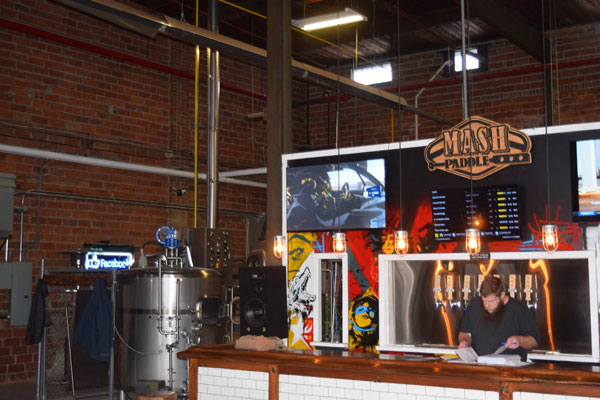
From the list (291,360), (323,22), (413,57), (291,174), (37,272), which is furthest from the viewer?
(413,57)

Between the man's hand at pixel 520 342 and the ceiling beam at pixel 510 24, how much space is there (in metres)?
5.10

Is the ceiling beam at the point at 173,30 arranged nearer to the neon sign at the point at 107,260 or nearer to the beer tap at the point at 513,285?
the neon sign at the point at 107,260

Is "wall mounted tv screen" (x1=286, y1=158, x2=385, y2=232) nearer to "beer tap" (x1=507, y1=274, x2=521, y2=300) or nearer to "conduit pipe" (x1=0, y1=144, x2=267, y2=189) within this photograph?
"beer tap" (x1=507, y1=274, x2=521, y2=300)

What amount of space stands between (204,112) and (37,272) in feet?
12.9

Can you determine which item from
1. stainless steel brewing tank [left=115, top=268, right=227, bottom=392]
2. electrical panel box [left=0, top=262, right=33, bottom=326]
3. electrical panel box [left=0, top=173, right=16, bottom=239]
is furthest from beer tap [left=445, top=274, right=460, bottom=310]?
electrical panel box [left=0, top=173, right=16, bottom=239]

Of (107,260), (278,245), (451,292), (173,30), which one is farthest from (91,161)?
(451,292)

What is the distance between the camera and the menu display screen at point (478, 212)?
6.68 meters

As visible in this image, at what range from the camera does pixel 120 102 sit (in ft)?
36.9

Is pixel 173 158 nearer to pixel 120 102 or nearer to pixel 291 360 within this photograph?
pixel 120 102

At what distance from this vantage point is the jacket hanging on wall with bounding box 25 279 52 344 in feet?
27.2

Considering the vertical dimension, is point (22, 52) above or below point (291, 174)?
above

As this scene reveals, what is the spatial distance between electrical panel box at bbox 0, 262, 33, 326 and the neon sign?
1.37m

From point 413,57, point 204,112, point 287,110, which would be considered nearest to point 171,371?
point 287,110

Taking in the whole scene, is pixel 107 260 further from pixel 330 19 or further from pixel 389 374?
pixel 389 374
